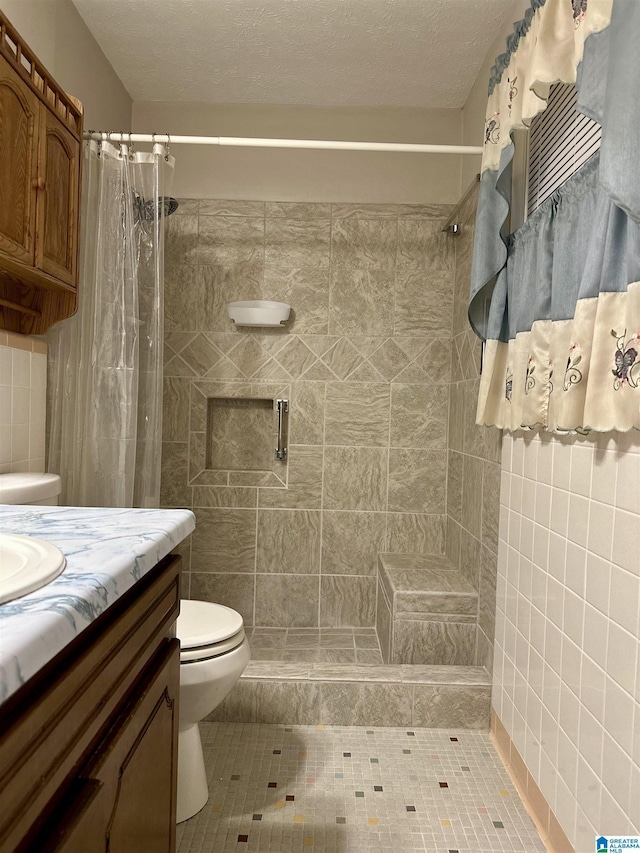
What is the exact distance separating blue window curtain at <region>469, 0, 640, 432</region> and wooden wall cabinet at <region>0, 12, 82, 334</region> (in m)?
1.37

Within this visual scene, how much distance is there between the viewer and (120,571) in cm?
79

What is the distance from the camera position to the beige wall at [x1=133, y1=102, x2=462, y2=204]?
9.88 ft

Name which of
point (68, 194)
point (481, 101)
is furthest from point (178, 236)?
point (481, 101)

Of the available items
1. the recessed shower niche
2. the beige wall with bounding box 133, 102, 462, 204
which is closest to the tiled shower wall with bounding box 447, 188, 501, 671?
the beige wall with bounding box 133, 102, 462, 204

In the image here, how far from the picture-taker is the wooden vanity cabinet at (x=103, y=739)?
56 centimetres

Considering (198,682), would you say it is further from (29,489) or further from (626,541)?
(626,541)

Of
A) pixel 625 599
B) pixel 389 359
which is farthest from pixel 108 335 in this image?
pixel 625 599

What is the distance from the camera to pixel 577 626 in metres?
1.43

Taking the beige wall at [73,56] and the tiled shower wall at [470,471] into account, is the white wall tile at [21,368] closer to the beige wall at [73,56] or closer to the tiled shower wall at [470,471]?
the beige wall at [73,56]

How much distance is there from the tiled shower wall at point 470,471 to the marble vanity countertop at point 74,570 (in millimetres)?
1374

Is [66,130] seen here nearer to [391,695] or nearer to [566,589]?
[566,589]

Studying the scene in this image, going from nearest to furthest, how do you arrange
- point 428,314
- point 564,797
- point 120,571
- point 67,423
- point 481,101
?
1. point 120,571
2. point 564,797
3. point 67,423
4. point 481,101
5. point 428,314

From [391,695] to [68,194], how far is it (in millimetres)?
2087

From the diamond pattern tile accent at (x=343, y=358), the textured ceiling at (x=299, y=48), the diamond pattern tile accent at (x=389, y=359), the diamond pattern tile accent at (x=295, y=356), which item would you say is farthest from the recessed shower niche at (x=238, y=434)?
the textured ceiling at (x=299, y=48)
